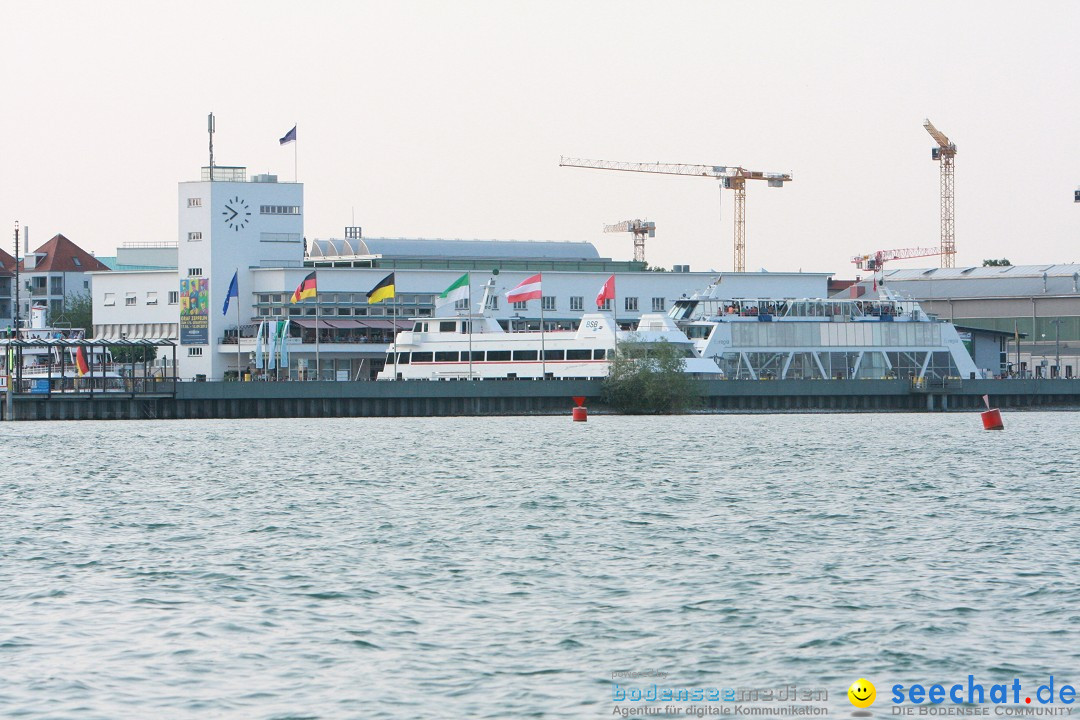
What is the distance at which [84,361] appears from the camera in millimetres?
97688

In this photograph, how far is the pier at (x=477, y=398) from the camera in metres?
94.0

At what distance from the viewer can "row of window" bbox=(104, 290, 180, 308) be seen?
12712 centimetres

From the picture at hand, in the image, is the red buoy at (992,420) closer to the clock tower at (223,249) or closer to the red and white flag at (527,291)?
the red and white flag at (527,291)

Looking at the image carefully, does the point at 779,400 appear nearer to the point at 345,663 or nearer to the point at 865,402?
the point at 865,402

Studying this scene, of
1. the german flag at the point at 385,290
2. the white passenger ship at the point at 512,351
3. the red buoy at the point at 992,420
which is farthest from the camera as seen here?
the white passenger ship at the point at 512,351

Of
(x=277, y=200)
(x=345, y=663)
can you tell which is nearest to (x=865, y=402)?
(x=277, y=200)

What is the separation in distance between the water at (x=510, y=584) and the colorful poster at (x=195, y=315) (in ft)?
220

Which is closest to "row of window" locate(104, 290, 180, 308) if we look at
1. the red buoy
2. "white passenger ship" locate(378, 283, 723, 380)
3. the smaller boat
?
the smaller boat

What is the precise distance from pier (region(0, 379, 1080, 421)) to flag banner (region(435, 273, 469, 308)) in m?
8.16

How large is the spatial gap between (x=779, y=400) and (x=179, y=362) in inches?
1761

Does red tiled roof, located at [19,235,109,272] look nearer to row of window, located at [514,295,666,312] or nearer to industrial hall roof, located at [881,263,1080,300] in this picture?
row of window, located at [514,295,666,312]

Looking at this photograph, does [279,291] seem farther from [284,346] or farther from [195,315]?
[284,346]

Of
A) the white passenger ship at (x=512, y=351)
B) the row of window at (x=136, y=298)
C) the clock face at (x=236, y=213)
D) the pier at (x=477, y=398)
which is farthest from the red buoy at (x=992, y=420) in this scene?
the row of window at (x=136, y=298)

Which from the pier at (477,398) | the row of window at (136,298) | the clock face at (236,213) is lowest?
the pier at (477,398)
